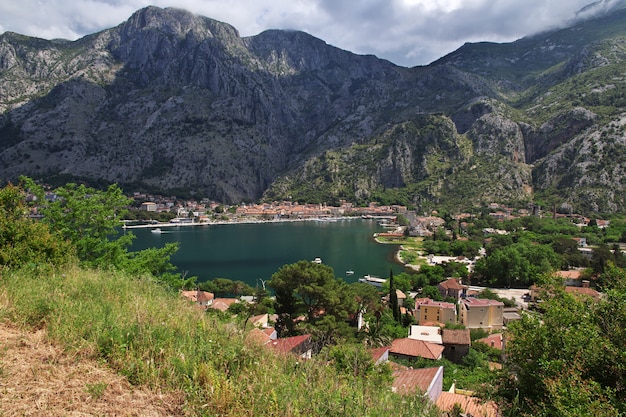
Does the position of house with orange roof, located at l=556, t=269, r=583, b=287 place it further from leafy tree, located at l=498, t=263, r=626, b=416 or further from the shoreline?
the shoreline

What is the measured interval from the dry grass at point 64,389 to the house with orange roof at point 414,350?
42.2 feet

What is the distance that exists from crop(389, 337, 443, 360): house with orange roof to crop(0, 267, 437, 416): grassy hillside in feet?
38.4

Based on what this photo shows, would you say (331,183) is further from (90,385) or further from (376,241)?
(90,385)

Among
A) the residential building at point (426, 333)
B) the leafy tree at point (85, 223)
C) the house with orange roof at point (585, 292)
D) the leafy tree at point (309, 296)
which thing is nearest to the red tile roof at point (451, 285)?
the house with orange roof at point (585, 292)

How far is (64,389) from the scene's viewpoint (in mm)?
2047

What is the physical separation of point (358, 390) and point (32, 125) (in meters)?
127

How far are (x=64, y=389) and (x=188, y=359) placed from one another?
2.18 feet

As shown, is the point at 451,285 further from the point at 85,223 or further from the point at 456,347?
the point at 85,223

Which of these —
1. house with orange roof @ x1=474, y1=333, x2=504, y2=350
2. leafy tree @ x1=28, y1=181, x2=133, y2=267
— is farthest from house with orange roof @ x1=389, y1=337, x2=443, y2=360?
leafy tree @ x1=28, y1=181, x2=133, y2=267

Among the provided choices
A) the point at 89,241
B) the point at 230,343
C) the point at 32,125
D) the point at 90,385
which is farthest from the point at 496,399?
the point at 32,125

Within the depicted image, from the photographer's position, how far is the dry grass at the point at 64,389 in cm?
189

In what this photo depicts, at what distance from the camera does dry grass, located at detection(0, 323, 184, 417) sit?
74.4 inches

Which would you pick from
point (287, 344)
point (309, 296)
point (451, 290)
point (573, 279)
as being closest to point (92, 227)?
point (287, 344)

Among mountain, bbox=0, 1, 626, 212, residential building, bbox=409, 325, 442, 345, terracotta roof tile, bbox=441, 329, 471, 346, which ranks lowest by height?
residential building, bbox=409, 325, 442, 345
